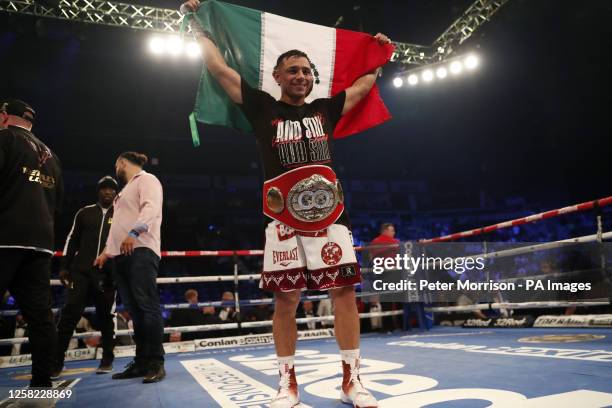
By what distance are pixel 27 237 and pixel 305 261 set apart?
1.30m

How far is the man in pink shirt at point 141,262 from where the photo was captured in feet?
7.98

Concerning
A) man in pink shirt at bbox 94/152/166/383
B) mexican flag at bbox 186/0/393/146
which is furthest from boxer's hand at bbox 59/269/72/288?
mexican flag at bbox 186/0/393/146

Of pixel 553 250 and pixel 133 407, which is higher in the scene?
pixel 553 250

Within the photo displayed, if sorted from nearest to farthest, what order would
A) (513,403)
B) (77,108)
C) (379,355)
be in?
(513,403) → (379,355) → (77,108)

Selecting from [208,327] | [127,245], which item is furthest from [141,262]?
[208,327]

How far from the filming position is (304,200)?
157cm

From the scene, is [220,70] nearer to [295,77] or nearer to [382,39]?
[295,77]

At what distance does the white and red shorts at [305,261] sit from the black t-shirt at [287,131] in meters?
0.25

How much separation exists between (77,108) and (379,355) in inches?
521

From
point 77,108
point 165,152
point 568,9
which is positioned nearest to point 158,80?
point 77,108

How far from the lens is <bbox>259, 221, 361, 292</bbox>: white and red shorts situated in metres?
1.55

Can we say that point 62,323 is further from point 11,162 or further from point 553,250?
point 553,250

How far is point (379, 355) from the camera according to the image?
9.00 feet

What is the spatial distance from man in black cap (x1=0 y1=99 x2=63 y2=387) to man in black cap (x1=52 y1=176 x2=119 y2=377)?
3.27ft
